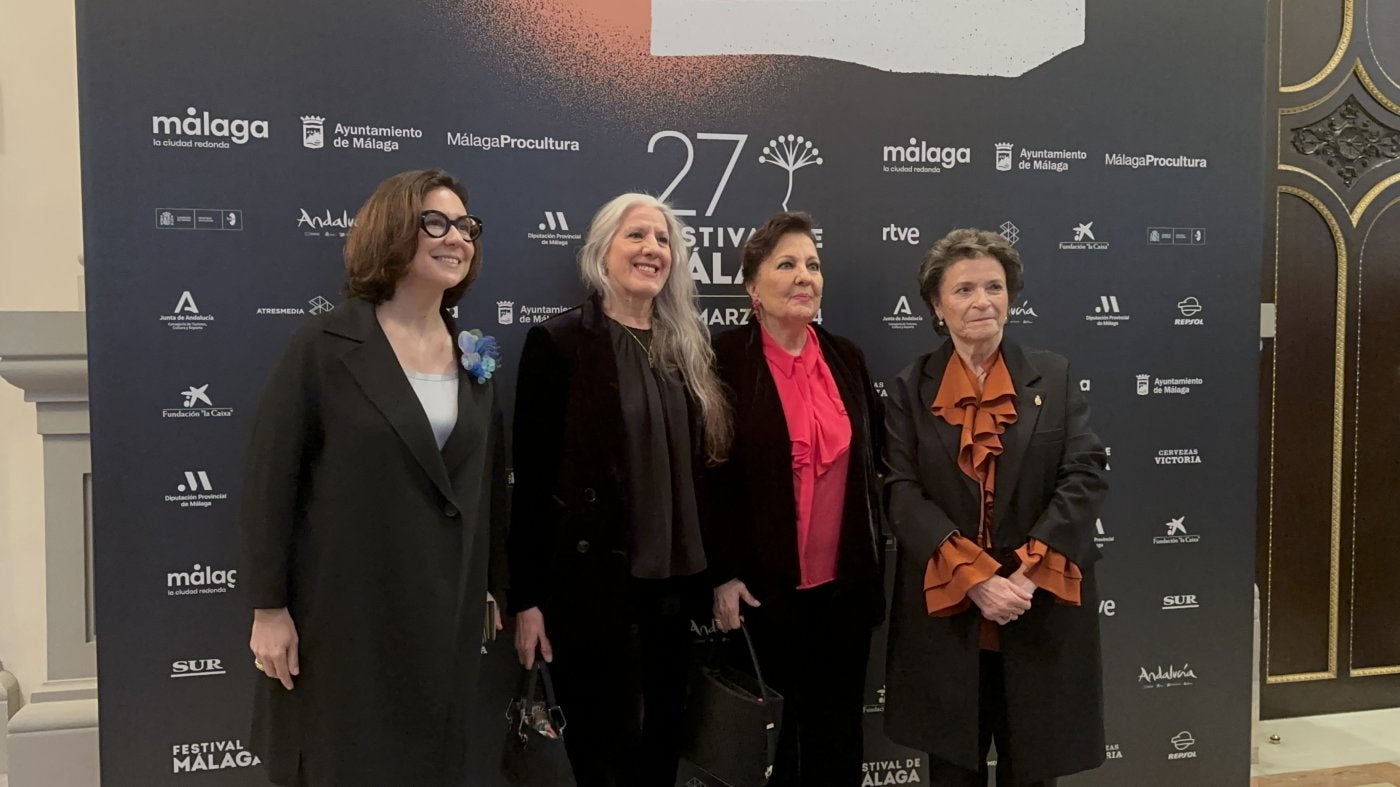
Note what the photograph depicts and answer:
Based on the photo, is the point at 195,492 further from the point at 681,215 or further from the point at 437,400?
the point at 681,215

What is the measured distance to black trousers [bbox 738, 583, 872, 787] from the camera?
2400 millimetres

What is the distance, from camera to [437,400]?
1.95 m

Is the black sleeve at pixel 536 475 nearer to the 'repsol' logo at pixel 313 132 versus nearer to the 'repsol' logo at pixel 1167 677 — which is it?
the 'repsol' logo at pixel 313 132

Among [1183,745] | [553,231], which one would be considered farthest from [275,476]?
[1183,745]

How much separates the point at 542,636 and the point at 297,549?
650 millimetres

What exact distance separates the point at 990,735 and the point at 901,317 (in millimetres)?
1359

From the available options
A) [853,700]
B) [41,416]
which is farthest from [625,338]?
[41,416]

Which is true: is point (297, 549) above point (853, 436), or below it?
below

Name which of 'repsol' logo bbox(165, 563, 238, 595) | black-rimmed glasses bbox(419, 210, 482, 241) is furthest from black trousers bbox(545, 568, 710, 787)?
'repsol' logo bbox(165, 563, 238, 595)

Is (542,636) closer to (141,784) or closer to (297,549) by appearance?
(297,549)

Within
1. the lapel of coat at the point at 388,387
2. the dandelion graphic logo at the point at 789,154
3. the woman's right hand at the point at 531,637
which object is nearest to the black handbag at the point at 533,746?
the woman's right hand at the point at 531,637

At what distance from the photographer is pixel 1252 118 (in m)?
3.26

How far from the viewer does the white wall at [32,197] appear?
10.2 feet

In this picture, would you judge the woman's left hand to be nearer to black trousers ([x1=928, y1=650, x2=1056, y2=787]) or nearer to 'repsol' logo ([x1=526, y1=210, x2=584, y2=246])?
black trousers ([x1=928, y1=650, x2=1056, y2=787])
